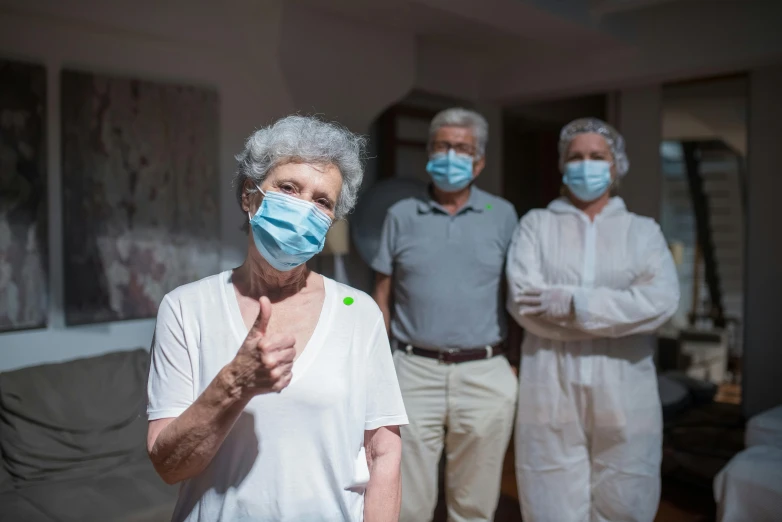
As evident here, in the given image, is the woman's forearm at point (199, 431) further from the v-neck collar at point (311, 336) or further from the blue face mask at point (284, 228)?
the blue face mask at point (284, 228)

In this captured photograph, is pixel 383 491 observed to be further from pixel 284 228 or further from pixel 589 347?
pixel 589 347

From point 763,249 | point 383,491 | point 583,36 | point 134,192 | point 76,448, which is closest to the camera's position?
point 383,491

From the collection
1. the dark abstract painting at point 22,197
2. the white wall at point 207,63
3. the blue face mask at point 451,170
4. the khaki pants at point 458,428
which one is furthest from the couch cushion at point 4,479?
→ the blue face mask at point 451,170

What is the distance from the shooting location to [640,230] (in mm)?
2346

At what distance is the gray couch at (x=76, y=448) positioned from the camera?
7.68 ft

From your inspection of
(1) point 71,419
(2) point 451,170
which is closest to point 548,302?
(2) point 451,170

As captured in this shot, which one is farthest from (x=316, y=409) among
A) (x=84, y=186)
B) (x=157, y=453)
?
(x=84, y=186)

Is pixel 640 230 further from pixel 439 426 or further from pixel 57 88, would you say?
pixel 57 88

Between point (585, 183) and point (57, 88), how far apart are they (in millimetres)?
2220

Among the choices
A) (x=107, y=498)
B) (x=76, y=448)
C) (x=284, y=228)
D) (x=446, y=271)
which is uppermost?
(x=284, y=228)

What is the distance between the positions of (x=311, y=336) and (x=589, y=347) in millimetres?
1369

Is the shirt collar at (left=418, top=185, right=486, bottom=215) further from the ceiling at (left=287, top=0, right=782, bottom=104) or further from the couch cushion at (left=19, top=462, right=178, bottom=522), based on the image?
the couch cushion at (left=19, top=462, right=178, bottom=522)

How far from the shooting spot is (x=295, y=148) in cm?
121

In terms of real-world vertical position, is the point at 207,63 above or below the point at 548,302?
above
